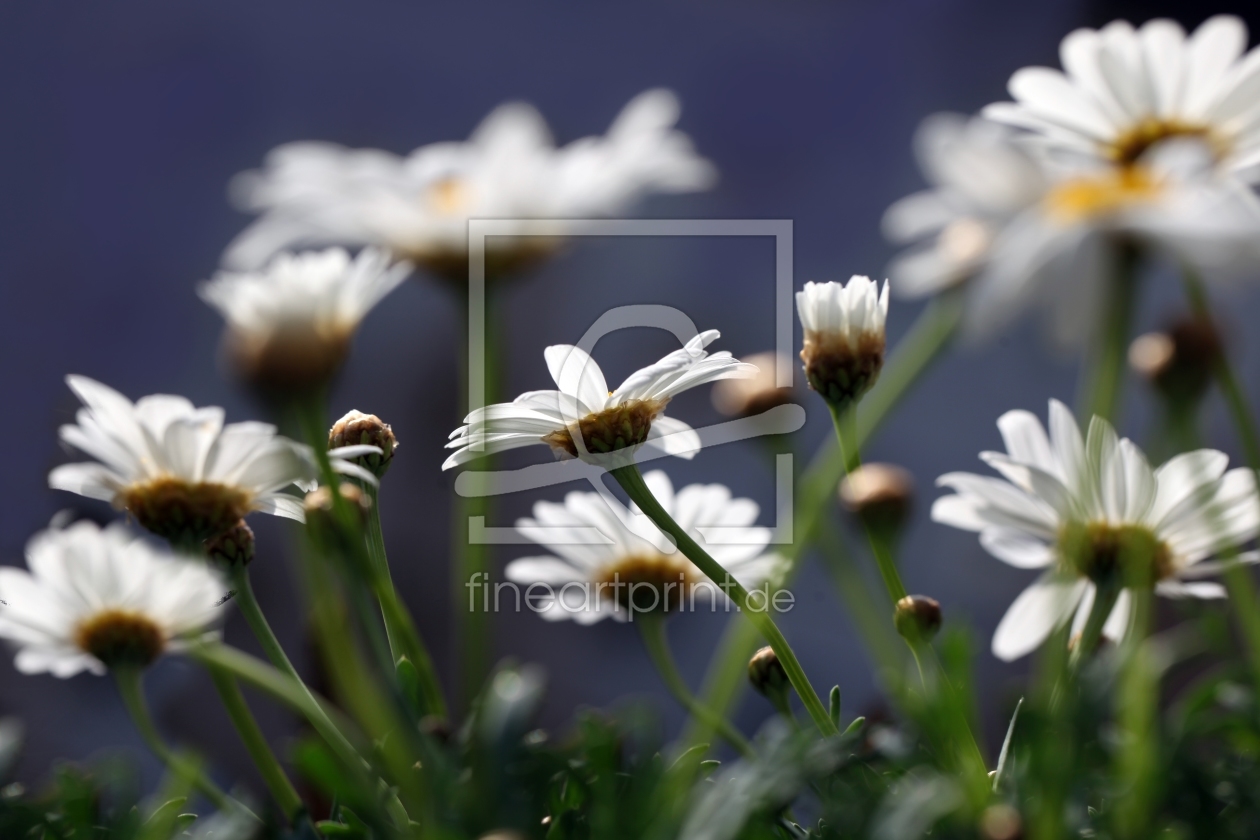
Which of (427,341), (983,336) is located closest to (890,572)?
(983,336)

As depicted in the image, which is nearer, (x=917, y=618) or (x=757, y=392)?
(x=917, y=618)

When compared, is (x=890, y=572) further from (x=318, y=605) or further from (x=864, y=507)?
(x=318, y=605)

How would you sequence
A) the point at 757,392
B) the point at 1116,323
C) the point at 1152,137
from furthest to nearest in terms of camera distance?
the point at 757,392 < the point at 1152,137 < the point at 1116,323

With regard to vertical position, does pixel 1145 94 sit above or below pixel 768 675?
above

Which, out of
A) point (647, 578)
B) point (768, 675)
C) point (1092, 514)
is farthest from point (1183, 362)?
point (647, 578)

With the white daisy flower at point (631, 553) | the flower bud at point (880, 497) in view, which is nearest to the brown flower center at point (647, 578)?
the white daisy flower at point (631, 553)

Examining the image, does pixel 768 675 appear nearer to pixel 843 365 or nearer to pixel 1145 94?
pixel 843 365
